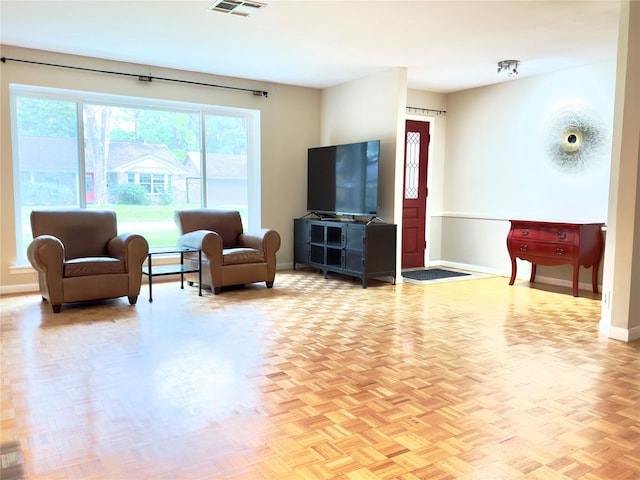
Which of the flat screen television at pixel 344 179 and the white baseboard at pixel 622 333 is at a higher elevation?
the flat screen television at pixel 344 179

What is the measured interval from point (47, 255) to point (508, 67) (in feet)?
16.4

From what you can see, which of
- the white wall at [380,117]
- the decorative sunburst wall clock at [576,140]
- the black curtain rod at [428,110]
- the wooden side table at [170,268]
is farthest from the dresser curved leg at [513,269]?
the wooden side table at [170,268]

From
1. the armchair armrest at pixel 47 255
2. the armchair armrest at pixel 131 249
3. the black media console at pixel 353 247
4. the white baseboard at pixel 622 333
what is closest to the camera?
the white baseboard at pixel 622 333

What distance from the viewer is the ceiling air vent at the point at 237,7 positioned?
3.76m

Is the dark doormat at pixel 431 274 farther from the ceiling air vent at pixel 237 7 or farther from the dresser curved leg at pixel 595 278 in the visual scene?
the ceiling air vent at pixel 237 7

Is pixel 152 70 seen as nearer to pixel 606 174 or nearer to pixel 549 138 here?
pixel 549 138

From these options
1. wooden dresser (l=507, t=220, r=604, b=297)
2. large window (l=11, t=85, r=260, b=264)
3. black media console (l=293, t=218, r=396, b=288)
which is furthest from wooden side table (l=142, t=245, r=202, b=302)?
wooden dresser (l=507, t=220, r=604, b=297)

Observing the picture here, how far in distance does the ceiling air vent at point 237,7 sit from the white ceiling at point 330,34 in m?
0.06

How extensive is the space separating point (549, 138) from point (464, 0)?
9.44ft

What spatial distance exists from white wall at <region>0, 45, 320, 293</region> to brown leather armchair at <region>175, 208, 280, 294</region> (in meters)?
0.96

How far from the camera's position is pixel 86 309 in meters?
4.45

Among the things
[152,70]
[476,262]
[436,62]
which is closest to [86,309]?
[152,70]

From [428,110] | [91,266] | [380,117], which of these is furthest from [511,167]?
[91,266]

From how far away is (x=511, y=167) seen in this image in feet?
21.1
